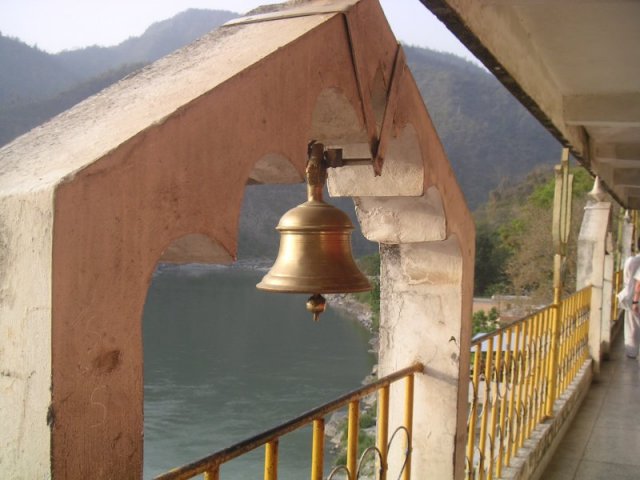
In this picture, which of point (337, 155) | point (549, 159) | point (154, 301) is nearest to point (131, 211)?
point (337, 155)

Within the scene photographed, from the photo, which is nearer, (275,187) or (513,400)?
(513,400)

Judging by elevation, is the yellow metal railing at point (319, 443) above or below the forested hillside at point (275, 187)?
below

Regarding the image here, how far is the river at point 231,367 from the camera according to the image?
1966 centimetres

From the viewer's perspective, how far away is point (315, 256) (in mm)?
2150

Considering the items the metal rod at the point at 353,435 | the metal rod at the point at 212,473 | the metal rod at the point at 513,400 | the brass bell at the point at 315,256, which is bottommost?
the metal rod at the point at 513,400

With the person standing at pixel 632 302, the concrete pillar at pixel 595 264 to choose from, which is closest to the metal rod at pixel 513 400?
the person standing at pixel 632 302

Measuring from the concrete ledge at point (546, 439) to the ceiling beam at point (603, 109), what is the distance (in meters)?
2.21

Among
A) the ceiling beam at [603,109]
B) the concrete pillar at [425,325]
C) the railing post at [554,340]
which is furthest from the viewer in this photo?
the railing post at [554,340]

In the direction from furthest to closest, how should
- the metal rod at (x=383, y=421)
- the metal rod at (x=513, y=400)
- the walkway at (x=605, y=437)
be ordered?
the walkway at (x=605, y=437), the metal rod at (x=513, y=400), the metal rod at (x=383, y=421)

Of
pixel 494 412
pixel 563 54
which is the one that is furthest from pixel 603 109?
pixel 494 412

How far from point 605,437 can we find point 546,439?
89 cm

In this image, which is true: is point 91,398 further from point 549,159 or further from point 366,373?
point 549,159

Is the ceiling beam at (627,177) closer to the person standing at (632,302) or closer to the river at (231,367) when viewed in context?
the person standing at (632,302)

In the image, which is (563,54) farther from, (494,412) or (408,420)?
(408,420)
